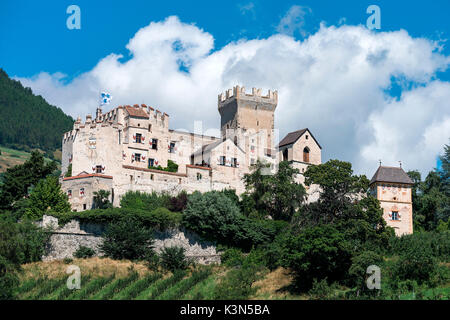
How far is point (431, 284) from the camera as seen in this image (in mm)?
41562

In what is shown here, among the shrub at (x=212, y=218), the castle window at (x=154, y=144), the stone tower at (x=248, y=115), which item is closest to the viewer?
the shrub at (x=212, y=218)

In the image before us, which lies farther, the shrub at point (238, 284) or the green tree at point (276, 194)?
the green tree at point (276, 194)

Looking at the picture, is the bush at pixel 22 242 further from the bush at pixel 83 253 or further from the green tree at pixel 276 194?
the green tree at pixel 276 194

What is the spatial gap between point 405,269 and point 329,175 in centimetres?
1198

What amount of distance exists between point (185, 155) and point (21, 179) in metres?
16.1

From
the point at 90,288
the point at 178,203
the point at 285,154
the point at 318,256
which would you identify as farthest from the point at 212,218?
the point at 285,154

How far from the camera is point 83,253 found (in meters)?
50.2

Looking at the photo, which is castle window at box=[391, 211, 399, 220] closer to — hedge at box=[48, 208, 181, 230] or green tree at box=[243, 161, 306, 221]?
green tree at box=[243, 161, 306, 221]

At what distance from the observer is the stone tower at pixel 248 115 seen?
232ft

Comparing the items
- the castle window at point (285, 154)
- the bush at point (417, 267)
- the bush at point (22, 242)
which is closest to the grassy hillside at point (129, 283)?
the bush at point (22, 242)

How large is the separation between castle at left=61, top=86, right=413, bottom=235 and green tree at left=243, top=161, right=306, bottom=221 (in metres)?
2.88
